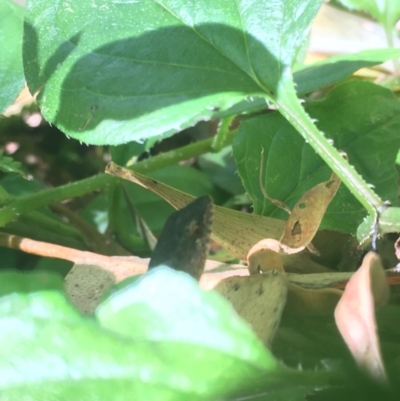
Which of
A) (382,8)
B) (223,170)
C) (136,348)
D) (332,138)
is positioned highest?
(382,8)

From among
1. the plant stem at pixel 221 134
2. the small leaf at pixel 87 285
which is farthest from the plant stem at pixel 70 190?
the small leaf at pixel 87 285

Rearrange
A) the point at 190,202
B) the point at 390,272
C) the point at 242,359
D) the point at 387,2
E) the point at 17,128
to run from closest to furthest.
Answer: the point at 242,359
the point at 390,272
the point at 190,202
the point at 387,2
the point at 17,128

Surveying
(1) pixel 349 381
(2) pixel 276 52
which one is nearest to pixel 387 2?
(2) pixel 276 52

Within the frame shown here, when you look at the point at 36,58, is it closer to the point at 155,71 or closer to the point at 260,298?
the point at 155,71

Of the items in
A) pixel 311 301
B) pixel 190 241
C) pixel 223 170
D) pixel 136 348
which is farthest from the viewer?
pixel 223 170

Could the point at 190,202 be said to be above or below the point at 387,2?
below

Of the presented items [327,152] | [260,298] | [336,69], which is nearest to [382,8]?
[336,69]

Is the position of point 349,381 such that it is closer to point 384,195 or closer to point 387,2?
point 384,195
